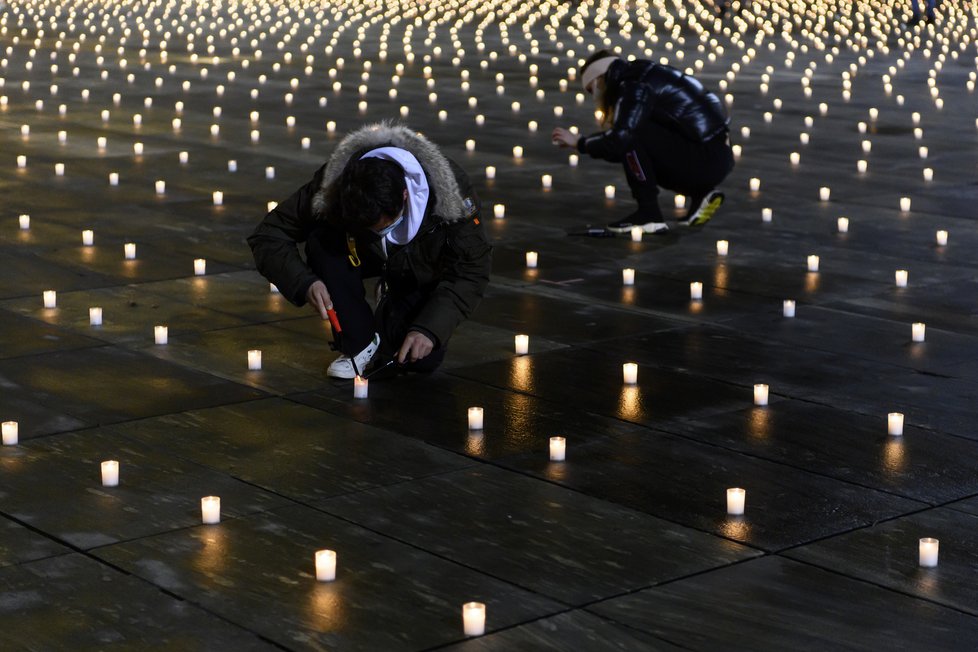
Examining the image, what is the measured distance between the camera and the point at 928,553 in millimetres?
4867

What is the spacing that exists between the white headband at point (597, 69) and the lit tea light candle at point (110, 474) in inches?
204

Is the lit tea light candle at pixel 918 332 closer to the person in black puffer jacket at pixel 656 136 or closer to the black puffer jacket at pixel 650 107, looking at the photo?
the person in black puffer jacket at pixel 656 136

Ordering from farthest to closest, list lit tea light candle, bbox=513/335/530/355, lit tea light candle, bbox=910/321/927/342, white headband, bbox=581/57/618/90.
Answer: white headband, bbox=581/57/618/90 < lit tea light candle, bbox=910/321/927/342 < lit tea light candle, bbox=513/335/530/355

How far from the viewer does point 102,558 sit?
192 inches

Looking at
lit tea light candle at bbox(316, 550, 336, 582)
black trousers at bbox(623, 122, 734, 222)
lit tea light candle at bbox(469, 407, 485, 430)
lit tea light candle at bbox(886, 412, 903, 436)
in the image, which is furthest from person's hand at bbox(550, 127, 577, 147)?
lit tea light candle at bbox(316, 550, 336, 582)

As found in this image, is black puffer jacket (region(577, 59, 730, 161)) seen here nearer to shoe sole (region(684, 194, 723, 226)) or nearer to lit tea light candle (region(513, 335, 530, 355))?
shoe sole (region(684, 194, 723, 226))

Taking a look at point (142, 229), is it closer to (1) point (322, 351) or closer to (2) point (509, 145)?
(1) point (322, 351)

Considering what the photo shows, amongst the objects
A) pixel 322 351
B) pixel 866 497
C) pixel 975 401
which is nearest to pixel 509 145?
pixel 322 351

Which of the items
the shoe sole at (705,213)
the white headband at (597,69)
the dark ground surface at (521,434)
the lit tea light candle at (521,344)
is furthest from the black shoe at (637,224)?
the lit tea light candle at (521,344)

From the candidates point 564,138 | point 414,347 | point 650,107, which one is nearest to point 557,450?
point 414,347

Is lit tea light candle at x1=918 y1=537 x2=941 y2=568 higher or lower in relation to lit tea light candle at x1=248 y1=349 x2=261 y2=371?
lower

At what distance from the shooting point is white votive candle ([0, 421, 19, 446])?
5.89 m

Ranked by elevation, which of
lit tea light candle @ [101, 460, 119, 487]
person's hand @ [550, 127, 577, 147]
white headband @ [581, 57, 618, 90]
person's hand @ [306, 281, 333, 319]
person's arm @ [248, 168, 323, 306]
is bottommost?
lit tea light candle @ [101, 460, 119, 487]

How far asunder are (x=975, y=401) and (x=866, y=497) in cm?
134
